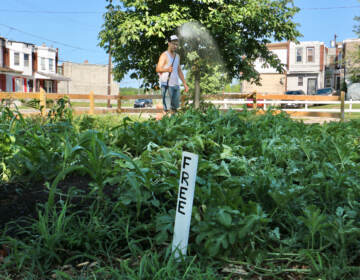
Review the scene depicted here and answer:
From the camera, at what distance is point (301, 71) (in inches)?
2101

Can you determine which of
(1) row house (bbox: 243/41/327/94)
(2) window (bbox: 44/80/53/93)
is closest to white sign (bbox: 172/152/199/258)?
(1) row house (bbox: 243/41/327/94)

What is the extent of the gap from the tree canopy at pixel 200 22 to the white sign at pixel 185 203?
1122 centimetres

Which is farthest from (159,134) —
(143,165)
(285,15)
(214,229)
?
(285,15)

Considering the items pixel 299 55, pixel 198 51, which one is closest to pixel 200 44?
pixel 198 51

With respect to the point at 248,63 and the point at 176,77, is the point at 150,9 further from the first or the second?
the point at 176,77

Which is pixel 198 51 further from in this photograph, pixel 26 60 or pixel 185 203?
pixel 26 60

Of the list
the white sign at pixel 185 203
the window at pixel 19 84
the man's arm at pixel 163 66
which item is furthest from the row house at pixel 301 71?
the white sign at pixel 185 203

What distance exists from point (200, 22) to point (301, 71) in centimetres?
4352

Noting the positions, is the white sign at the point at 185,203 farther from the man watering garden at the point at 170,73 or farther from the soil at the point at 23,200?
the man watering garden at the point at 170,73

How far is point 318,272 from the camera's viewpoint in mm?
1662

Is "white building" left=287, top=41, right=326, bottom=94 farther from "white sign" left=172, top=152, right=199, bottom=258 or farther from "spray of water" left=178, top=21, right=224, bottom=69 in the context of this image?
"white sign" left=172, top=152, right=199, bottom=258

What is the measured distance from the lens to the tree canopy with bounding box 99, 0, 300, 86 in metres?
12.9

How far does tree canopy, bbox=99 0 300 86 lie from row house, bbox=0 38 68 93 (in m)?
37.9

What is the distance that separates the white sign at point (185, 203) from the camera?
1676 millimetres
